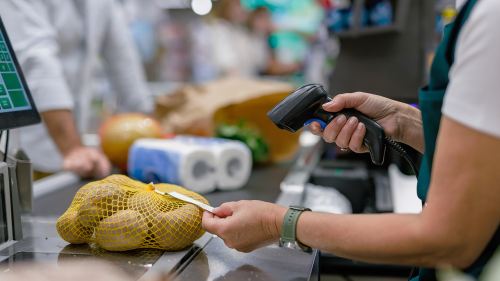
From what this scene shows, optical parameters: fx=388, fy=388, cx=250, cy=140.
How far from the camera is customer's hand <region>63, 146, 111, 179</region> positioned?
1591 millimetres

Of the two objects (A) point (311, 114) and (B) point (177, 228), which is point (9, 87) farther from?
(A) point (311, 114)

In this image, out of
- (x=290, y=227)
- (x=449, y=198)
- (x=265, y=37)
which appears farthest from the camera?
(x=265, y=37)

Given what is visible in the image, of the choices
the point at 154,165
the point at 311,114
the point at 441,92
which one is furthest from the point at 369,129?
the point at 154,165

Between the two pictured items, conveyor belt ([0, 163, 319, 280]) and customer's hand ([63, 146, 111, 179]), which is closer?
conveyor belt ([0, 163, 319, 280])

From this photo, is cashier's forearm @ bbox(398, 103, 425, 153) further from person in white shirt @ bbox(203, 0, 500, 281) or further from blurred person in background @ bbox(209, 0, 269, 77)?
blurred person in background @ bbox(209, 0, 269, 77)

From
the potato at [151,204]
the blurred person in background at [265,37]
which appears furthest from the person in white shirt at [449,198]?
the blurred person in background at [265,37]

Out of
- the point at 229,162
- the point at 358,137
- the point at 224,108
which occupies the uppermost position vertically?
the point at 358,137

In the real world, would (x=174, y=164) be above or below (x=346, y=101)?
below

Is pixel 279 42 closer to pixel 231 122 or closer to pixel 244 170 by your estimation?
pixel 231 122

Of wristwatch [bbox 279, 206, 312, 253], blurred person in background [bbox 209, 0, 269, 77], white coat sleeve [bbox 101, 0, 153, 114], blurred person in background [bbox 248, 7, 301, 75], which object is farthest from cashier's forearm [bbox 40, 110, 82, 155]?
blurred person in background [bbox 248, 7, 301, 75]

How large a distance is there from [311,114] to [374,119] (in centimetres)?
18

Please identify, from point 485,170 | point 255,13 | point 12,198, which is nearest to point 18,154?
point 12,198

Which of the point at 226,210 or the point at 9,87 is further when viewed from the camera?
the point at 9,87

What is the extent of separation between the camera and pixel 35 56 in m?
1.62
